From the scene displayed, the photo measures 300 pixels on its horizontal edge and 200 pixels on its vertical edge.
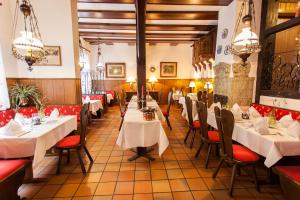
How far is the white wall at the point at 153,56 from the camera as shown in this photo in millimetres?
9320

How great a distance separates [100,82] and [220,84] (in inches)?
262

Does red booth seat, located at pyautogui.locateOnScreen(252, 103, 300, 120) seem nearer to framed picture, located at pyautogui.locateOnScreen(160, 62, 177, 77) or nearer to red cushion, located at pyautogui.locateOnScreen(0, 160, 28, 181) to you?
red cushion, located at pyautogui.locateOnScreen(0, 160, 28, 181)

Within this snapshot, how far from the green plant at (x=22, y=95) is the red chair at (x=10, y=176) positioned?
2.04 metres

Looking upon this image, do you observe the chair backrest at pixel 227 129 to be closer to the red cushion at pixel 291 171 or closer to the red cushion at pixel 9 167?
the red cushion at pixel 291 171

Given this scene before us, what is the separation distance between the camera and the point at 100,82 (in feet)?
30.9

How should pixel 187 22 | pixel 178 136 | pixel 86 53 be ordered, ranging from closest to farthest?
pixel 178 136, pixel 187 22, pixel 86 53

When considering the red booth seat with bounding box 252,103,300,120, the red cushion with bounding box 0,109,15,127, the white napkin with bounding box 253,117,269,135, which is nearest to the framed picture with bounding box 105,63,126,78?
the red cushion with bounding box 0,109,15,127

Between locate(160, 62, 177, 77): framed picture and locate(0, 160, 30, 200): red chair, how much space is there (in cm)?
829

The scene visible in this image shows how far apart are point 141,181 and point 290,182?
1.76 metres

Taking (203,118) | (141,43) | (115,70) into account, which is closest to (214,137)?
(203,118)

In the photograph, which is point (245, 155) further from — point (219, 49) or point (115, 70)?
point (115, 70)

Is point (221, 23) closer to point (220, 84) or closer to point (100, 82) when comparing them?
point (220, 84)

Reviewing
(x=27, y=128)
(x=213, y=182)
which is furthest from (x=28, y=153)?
(x=213, y=182)

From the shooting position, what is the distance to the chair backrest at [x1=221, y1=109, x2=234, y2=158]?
2.06 m
